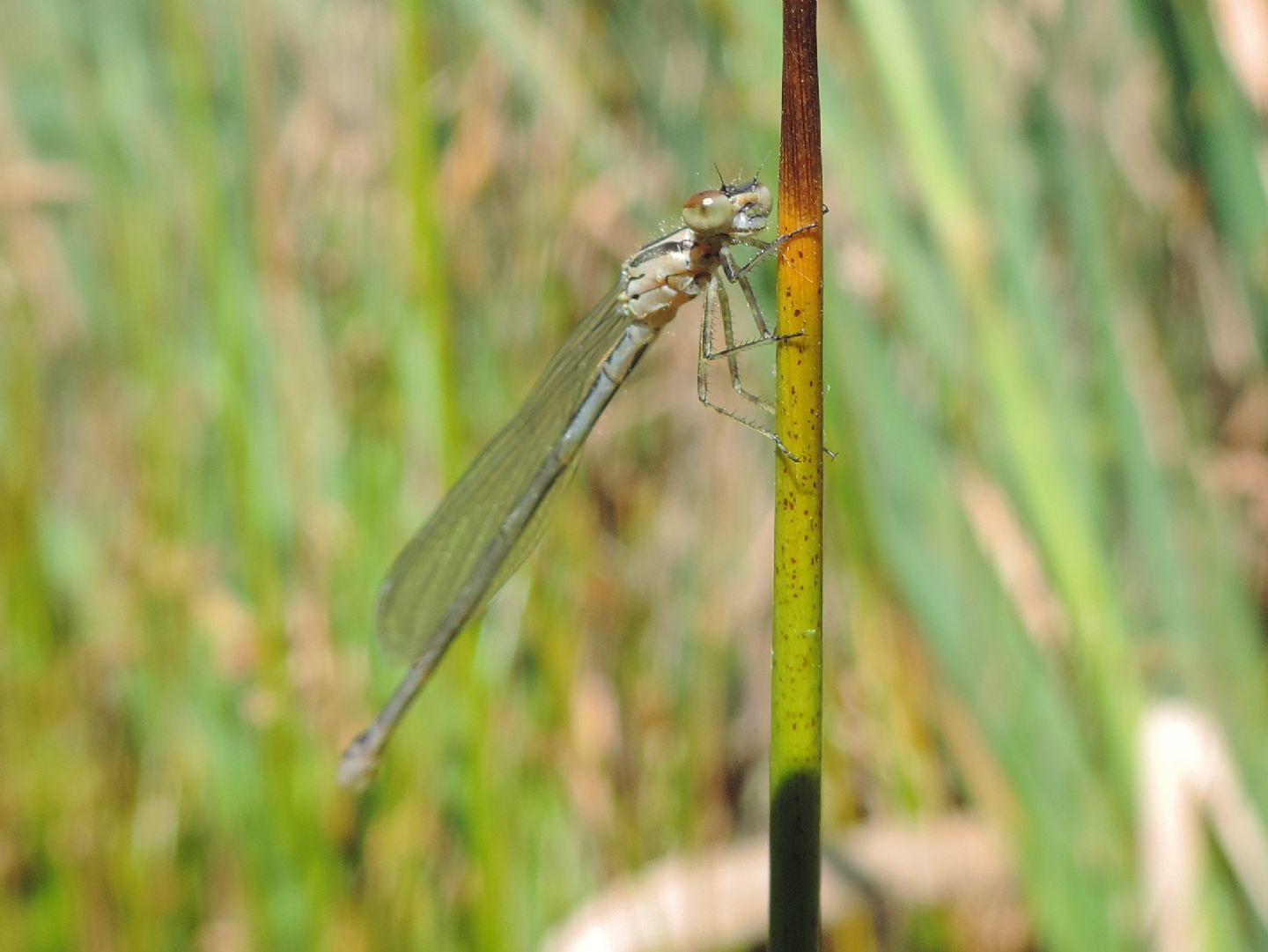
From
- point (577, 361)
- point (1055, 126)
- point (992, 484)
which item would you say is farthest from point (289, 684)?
point (1055, 126)

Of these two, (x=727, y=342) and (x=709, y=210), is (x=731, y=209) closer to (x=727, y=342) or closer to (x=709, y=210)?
(x=709, y=210)

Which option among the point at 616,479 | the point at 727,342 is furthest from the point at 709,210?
the point at 616,479

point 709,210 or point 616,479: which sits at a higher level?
point 709,210

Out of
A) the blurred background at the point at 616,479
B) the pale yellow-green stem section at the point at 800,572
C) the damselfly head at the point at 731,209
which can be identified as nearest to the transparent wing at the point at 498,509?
the blurred background at the point at 616,479

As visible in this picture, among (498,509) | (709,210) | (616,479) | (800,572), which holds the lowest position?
(800,572)

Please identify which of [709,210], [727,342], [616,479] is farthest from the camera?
[616,479]
